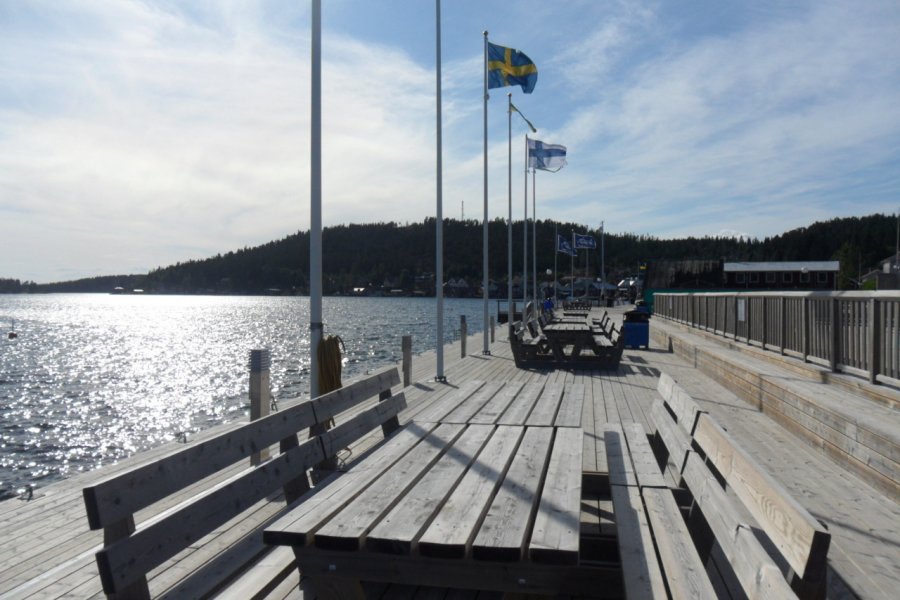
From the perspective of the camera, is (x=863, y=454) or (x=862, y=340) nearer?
(x=863, y=454)

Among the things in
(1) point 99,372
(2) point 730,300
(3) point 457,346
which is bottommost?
(1) point 99,372

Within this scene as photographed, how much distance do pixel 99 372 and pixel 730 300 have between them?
2947 centimetres

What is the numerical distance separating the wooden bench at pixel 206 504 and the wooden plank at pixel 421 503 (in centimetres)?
67

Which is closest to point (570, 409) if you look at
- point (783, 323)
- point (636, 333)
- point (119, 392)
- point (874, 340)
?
point (874, 340)

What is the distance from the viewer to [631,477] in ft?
12.3

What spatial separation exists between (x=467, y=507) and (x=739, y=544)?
40.3 inches

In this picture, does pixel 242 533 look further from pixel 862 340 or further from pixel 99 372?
pixel 99 372

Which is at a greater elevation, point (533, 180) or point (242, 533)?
point (533, 180)

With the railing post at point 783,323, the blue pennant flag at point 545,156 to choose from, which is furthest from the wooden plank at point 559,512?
the blue pennant flag at point 545,156

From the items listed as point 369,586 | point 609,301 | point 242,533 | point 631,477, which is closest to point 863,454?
point 631,477

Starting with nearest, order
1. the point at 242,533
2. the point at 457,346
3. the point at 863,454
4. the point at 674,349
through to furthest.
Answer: the point at 242,533, the point at 863,454, the point at 674,349, the point at 457,346

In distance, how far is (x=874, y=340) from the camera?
6547 millimetres

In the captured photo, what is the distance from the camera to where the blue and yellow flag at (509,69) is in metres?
16.4

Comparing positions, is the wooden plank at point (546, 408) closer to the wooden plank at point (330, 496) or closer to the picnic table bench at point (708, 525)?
the picnic table bench at point (708, 525)
